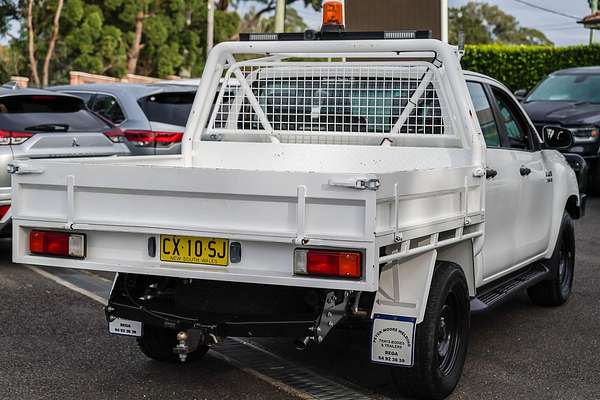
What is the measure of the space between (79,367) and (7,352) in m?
0.60

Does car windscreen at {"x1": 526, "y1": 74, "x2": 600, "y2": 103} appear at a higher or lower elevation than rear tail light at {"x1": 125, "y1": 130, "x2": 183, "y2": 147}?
higher

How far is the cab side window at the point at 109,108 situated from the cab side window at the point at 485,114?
5769mm

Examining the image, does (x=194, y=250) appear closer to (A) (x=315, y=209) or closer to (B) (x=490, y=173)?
(A) (x=315, y=209)

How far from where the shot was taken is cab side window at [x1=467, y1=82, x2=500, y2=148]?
22.5ft

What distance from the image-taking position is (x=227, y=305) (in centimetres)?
538

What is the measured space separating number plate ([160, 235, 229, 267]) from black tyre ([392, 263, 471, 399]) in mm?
1117

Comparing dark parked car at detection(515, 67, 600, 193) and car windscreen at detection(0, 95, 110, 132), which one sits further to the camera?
dark parked car at detection(515, 67, 600, 193)

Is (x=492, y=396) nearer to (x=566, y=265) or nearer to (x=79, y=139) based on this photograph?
(x=566, y=265)

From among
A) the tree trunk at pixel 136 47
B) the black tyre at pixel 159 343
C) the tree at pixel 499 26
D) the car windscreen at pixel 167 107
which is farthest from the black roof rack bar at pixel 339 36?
the tree at pixel 499 26

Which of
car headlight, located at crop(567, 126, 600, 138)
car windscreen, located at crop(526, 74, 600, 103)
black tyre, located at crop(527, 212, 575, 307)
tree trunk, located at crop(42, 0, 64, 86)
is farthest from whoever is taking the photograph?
tree trunk, located at crop(42, 0, 64, 86)

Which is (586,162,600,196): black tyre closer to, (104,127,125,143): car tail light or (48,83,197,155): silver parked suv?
(48,83,197,155): silver parked suv

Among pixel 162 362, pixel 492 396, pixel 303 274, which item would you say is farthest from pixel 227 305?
pixel 492 396

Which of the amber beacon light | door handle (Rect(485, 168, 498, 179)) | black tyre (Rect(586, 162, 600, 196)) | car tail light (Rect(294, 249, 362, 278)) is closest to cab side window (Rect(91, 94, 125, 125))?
the amber beacon light

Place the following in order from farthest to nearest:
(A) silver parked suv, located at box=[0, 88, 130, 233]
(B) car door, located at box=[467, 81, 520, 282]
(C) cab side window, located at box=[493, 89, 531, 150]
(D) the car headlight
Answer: (D) the car headlight < (A) silver parked suv, located at box=[0, 88, 130, 233] < (C) cab side window, located at box=[493, 89, 531, 150] < (B) car door, located at box=[467, 81, 520, 282]
